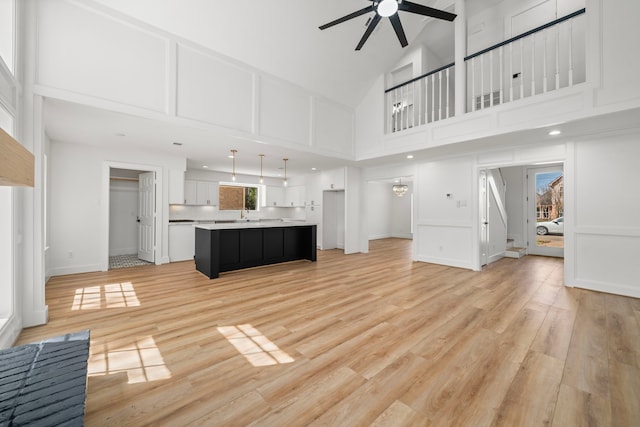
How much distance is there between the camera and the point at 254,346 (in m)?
2.49

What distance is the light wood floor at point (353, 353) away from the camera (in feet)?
5.68

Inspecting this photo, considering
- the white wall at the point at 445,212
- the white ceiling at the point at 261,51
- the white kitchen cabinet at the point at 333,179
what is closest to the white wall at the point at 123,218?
the white ceiling at the point at 261,51

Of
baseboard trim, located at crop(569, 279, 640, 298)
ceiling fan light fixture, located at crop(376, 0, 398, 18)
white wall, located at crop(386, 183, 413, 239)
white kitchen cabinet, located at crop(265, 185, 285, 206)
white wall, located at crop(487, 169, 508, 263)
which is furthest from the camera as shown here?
white wall, located at crop(386, 183, 413, 239)

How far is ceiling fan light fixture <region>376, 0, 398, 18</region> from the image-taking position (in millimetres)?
3047

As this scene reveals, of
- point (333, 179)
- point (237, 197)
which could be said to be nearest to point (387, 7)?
point (333, 179)

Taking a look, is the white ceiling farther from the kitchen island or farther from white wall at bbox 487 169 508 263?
white wall at bbox 487 169 508 263

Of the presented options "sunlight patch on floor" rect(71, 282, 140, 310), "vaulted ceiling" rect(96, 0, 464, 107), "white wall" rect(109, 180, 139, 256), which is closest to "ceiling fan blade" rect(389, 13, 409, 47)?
"vaulted ceiling" rect(96, 0, 464, 107)

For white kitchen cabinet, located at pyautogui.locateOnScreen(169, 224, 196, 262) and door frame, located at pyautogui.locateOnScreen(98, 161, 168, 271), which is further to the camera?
white kitchen cabinet, located at pyautogui.locateOnScreen(169, 224, 196, 262)

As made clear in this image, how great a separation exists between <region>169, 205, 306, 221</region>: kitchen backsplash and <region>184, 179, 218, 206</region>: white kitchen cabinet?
0.21 metres

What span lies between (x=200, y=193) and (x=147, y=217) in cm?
174

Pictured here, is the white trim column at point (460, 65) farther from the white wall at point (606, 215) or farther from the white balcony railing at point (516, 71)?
the white wall at point (606, 215)

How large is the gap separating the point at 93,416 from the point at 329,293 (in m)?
2.84

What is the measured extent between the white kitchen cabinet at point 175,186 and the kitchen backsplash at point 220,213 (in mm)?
1031

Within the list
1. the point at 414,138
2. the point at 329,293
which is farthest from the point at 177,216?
the point at 414,138
